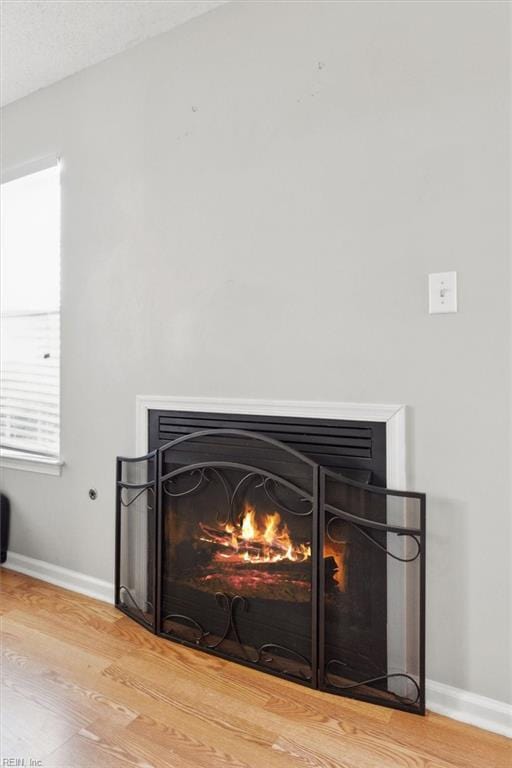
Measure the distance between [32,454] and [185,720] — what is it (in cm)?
Result: 161

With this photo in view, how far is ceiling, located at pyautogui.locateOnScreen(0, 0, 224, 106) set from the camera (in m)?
1.85

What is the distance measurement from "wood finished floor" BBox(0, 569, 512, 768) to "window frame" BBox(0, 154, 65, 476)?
0.81 metres

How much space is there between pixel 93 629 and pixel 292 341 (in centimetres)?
147

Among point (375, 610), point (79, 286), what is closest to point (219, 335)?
point (79, 286)

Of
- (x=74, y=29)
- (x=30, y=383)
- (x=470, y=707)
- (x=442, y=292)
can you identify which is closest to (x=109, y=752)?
(x=470, y=707)

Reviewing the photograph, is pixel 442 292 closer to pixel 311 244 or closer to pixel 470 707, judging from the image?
pixel 311 244

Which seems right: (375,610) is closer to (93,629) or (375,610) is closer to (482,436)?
(482,436)

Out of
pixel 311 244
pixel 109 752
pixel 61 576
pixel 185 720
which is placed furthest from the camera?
pixel 61 576

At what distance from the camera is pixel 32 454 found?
8.26ft

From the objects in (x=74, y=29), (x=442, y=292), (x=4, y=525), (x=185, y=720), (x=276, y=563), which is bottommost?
(x=185, y=720)

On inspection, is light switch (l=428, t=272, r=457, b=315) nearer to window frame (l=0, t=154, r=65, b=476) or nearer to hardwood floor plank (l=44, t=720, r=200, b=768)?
hardwood floor plank (l=44, t=720, r=200, b=768)

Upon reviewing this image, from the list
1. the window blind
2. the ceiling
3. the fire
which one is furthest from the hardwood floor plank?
the ceiling

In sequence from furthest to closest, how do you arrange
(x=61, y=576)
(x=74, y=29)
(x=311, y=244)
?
(x=61, y=576) → (x=74, y=29) → (x=311, y=244)

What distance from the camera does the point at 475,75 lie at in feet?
4.64
